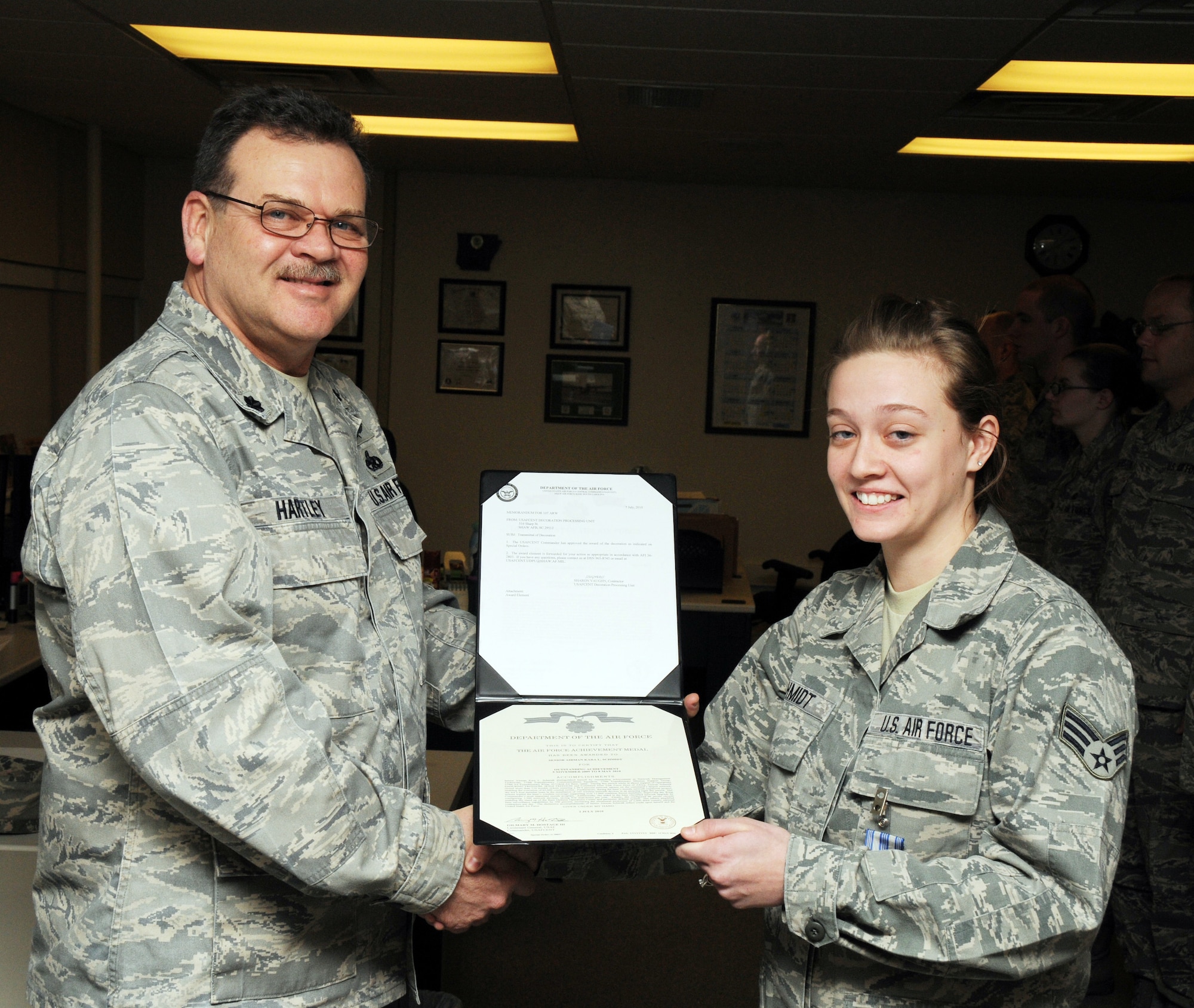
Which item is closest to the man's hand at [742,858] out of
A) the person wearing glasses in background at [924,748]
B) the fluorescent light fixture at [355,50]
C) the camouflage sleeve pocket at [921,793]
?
the person wearing glasses in background at [924,748]

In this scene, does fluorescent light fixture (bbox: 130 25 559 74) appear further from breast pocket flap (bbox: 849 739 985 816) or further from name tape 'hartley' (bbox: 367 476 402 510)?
breast pocket flap (bbox: 849 739 985 816)

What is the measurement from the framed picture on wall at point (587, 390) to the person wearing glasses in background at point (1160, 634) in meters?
3.35

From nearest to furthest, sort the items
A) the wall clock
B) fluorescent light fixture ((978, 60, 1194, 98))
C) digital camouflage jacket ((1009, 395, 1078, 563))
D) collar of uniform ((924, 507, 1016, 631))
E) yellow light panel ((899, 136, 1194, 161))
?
1. collar of uniform ((924, 507, 1016, 631))
2. fluorescent light fixture ((978, 60, 1194, 98))
3. digital camouflage jacket ((1009, 395, 1078, 563))
4. yellow light panel ((899, 136, 1194, 161))
5. the wall clock

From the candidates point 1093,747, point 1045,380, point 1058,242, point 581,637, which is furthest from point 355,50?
point 1058,242

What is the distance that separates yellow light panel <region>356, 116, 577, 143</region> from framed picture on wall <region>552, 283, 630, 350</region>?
1.17m

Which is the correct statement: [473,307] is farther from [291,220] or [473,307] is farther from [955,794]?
[955,794]

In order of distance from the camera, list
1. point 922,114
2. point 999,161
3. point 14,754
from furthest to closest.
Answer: point 999,161 < point 922,114 < point 14,754

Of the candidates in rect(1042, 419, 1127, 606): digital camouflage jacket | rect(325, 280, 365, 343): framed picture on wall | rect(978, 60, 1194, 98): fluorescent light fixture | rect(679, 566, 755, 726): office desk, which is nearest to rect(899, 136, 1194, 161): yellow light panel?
rect(978, 60, 1194, 98): fluorescent light fixture

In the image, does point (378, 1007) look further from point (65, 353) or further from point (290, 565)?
point (65, 353)

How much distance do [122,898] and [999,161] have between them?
198 inches

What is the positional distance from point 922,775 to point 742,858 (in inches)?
9.5

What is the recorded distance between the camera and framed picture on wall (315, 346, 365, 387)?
241 inches

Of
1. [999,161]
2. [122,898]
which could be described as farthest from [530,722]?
[999,161]

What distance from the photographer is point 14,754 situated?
230 centimetres
